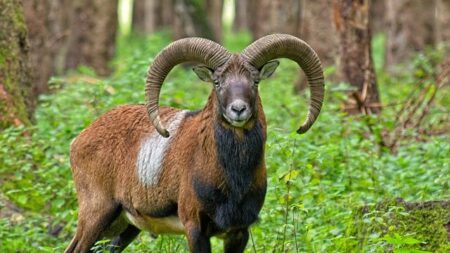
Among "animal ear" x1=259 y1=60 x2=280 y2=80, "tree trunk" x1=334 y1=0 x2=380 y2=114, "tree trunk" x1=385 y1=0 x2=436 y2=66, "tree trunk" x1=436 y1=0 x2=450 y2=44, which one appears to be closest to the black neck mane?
"animal ear" x1=259 y1=60 x2=280 y2=80

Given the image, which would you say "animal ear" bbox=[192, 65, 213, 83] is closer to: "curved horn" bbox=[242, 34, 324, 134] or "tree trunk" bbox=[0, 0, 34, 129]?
"curved horn" bbox=[242, 34, 324, 134]

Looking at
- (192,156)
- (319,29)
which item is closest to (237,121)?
(192,156)

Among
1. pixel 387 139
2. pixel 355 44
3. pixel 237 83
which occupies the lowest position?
pixel 387 139

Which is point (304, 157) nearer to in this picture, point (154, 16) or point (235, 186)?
point (235, 186)

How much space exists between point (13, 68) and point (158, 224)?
13.5ft

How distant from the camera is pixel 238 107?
8.38 metres

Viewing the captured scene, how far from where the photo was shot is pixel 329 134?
488 inches

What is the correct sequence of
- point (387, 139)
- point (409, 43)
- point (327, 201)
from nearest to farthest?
point (327, 201) < point (387, 139) < point (409, 43)

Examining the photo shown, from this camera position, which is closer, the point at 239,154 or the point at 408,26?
the point at 239,154

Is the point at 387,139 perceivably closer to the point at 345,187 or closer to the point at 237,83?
the point at 345,187

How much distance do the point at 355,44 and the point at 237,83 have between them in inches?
259

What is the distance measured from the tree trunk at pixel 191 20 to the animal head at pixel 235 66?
19853 millimetres

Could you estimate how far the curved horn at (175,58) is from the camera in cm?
897

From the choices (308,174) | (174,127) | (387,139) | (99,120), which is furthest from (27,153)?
(387,139)
